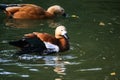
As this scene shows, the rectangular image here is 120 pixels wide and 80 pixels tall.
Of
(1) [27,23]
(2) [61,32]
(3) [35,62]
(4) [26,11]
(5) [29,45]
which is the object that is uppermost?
(2) [61,32]

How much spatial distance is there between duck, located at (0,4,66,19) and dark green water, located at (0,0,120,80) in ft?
0.86

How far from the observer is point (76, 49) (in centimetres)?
1353

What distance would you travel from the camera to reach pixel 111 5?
19.5 metres

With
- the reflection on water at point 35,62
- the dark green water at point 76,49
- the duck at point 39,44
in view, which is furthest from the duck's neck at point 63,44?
the reflection on water at point 35,62

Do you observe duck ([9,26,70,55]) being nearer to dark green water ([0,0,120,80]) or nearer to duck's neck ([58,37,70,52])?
duck's neck ([58,37,70,52])

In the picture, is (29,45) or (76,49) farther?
(76,49)

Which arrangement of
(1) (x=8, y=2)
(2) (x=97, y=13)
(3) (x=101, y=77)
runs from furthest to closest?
(1) (x=8, y=2)
(2) (x=97, y=13)
(3) (x=101, y=77)

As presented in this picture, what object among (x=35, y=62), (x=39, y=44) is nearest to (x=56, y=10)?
(x=39, y=44)

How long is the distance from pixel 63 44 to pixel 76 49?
35 centimetres

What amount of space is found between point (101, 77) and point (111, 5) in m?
8.50

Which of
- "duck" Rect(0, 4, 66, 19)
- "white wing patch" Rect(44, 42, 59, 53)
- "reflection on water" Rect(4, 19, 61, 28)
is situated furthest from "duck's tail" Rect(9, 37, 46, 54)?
"duck" Rect(0, 4, 66, 19)

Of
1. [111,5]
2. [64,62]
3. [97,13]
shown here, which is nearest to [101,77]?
[64,62]

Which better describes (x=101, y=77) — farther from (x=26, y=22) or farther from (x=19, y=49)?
(x=26, y=22)

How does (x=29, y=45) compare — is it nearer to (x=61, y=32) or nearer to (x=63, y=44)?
(x=63, y=44)
